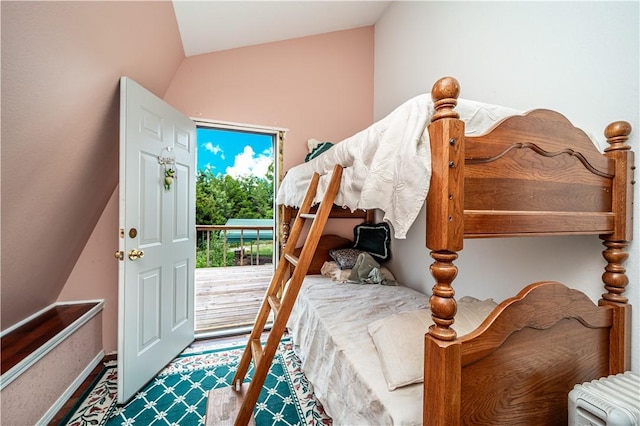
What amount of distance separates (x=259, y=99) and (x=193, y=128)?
28.6 inches

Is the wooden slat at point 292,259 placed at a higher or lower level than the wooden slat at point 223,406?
higher

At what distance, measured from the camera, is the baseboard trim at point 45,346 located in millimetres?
1294

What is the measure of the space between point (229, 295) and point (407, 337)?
320cm

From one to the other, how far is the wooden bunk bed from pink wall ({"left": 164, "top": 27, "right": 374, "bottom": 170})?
2273mm

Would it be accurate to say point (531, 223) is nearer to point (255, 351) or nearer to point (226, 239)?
point (255, 351)

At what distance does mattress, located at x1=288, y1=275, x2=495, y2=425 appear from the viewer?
3.35ft

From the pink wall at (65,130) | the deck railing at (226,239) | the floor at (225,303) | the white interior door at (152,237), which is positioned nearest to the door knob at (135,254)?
the white interior door at (152,237)

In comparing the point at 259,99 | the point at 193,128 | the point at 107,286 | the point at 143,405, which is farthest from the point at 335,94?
the point at 143,405

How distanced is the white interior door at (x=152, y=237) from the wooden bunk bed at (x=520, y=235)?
5.93 ft

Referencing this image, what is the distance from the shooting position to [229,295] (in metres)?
3.85

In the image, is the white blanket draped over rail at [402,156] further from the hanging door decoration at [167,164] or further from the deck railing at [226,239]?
the deck railing at [226,239]

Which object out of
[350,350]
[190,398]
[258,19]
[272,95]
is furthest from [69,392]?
[258,19]

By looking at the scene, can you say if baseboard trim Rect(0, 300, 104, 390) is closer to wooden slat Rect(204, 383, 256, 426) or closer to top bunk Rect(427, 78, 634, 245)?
wooden slat Rect(204, 383, 256, 426)

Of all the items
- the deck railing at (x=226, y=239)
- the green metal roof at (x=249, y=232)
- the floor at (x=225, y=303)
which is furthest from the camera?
the green metal roof at (x=249, y=232)
